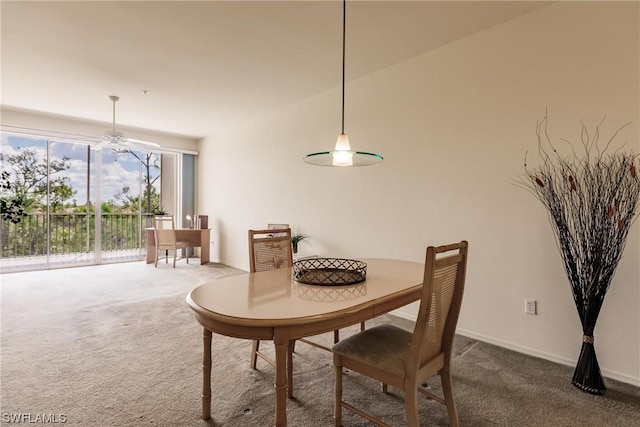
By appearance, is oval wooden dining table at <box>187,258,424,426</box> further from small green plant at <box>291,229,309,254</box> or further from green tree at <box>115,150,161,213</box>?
green tree at <box>115,150,161,213</box>

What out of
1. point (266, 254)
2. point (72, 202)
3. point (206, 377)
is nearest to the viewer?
point (206, 377)

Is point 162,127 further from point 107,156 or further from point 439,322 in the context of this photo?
point 439,322

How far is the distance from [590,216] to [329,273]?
5.49ft

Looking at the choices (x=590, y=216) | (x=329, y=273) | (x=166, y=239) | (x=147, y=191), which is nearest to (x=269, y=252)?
(x=329, y=273)

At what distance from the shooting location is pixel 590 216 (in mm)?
2049

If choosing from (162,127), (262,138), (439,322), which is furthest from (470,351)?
(162,127)

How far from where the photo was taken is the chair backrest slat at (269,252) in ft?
7.41

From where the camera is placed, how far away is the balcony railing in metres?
5.33

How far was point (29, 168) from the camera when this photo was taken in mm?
5320

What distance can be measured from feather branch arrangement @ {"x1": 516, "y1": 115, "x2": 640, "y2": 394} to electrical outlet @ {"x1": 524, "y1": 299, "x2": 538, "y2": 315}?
14.1 inches

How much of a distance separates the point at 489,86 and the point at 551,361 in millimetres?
2107

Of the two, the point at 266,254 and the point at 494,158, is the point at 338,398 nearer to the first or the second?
the point at 266,254

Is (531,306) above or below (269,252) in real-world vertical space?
below

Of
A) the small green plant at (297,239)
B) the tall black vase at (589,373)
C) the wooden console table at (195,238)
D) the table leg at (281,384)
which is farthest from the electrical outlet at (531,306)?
the wooden console table at (195,238)
